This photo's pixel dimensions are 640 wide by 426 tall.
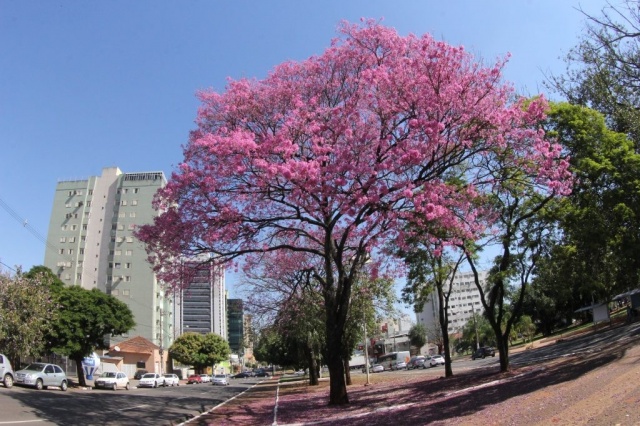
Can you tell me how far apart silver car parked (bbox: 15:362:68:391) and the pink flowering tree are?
53.8 ft

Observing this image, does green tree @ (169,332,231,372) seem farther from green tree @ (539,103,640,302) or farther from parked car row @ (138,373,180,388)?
green tree @ (539,103,640,302)

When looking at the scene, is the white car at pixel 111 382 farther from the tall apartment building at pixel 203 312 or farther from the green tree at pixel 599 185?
the green tree at pixel 599 185

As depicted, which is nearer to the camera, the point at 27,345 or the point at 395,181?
the point at 395,181

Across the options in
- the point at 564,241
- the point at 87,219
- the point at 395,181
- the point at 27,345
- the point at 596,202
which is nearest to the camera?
the point at 395,181

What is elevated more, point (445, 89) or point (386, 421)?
point (445, 89)

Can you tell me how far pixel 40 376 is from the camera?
27.2 meters

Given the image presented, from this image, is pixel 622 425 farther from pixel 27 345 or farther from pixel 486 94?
pixel 27 345

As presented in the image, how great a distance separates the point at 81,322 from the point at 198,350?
51096 mm

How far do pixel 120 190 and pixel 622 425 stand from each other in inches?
3735

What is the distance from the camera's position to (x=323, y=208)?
14.2m

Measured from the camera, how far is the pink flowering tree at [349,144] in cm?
1298

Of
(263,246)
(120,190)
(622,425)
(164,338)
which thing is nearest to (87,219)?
(120,190)

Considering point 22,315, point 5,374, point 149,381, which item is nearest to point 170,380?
point 149,381

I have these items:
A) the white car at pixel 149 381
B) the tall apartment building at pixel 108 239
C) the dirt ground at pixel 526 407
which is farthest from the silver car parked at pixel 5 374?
the tall apartment building at pixel 108 239
